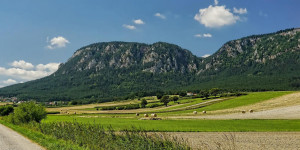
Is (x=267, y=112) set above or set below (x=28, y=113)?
below

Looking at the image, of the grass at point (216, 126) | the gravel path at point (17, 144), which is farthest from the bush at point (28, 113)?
the gravel path at point (17, 144)

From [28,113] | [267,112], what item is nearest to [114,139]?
[28,113]

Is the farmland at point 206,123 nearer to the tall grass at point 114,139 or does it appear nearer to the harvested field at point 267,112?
the harvested field at point 267,112

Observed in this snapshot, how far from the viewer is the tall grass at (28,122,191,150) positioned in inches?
623

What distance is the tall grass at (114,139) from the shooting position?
15.8m

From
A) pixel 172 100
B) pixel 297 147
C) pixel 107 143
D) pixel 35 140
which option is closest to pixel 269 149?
pixel 297 147

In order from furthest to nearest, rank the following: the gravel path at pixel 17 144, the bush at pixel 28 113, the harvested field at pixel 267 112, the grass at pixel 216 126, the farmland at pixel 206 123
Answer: the harvested field at pixel 267 112, the bush at pixel 28 113, the grass at pixel 216 126, the farmland at pixel 206 123, the gravel path at pixel 17 144

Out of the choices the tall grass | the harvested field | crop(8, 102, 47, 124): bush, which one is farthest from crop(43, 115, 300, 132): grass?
crop(8, 102, 47, 124): bush

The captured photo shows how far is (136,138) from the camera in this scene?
56.5ft

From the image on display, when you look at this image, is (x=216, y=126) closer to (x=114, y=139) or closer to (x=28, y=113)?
(x=114, y=139)

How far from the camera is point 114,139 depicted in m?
19.3

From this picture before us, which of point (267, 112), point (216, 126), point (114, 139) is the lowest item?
point (267, 112)

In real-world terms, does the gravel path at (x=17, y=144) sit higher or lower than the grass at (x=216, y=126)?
higher

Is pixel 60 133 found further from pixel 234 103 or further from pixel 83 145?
pixel 234 103
